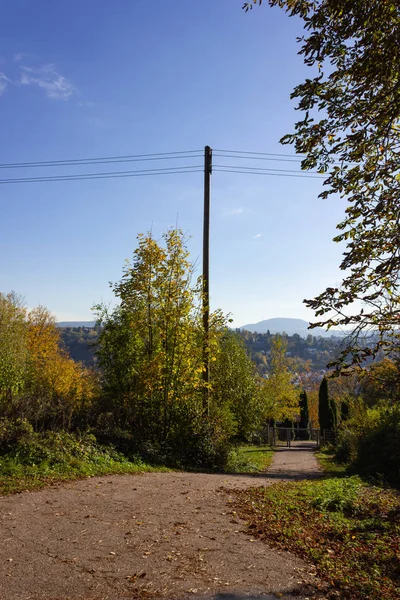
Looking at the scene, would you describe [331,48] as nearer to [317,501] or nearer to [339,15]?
[339,15]

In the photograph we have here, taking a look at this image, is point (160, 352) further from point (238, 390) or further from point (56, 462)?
point (238, 390)

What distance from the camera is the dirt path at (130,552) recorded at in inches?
177

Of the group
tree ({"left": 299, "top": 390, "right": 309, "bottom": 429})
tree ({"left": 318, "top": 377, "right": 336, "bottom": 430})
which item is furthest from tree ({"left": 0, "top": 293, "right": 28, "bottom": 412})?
tree ({"left": 299, "top": 390, "right": 309, "bottom": 429})

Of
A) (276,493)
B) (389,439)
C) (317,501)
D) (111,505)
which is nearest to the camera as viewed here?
(111,505)

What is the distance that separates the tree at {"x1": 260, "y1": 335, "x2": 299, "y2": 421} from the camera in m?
37.0

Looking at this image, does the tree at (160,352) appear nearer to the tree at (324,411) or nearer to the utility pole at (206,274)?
the utility pole at (206,274)

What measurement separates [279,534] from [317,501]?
220 centimetres

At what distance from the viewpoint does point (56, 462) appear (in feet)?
32.8

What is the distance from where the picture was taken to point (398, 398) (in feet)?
17.4

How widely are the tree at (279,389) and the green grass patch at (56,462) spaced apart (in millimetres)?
25018

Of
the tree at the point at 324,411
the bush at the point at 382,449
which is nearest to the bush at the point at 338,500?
the bush at the point at 382,449

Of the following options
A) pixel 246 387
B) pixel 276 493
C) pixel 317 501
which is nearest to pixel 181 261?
pixel 276 493

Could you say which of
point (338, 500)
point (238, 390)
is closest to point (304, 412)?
point (238, 390)

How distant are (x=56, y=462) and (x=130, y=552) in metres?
5.11
